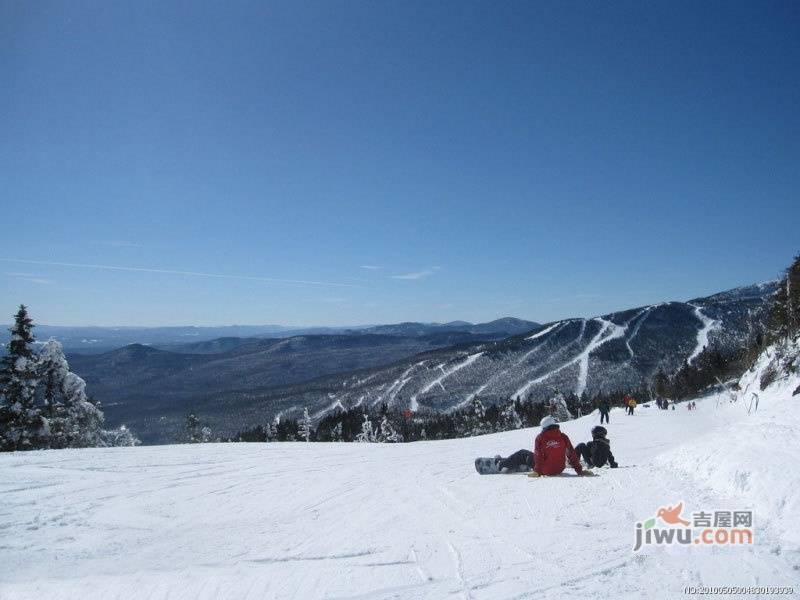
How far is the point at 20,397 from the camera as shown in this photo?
2239 centimetres

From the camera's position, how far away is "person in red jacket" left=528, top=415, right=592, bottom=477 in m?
8.59

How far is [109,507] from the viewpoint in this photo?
732cm

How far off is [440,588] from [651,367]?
7972 inches

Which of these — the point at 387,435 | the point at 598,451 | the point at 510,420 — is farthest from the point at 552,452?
the point at 510,420

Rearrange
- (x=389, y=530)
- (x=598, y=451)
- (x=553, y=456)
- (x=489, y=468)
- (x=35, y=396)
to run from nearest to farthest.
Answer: (x=389, y=530), (x=553, y=456), (x=598, y=451), (x=489, y=468), (x=35, y=396)

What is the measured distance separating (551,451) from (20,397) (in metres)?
26.8

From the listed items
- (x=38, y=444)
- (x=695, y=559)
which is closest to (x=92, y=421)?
(x=38, y=444)

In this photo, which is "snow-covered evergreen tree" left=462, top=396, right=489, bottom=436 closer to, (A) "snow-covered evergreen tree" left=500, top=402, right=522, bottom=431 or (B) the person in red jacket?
(A) "snow-covered evergreen tree" left=500, top=402, right=522, bottom=431

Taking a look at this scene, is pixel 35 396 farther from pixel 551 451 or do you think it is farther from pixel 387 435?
pixel 387 435

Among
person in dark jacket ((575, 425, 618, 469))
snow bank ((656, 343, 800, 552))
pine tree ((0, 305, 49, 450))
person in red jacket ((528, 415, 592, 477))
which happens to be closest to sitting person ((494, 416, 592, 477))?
person in red jacket ((528, 415, 592, 477))

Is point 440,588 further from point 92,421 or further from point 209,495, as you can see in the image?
point 92,421

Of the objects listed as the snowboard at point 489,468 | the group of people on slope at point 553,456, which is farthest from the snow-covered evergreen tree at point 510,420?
the snowboard at point 489,468

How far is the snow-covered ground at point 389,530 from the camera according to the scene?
166 inches

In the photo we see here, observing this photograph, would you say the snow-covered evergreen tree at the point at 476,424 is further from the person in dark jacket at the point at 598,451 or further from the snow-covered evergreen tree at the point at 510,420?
the person in dark jacket at the point at 598,451
